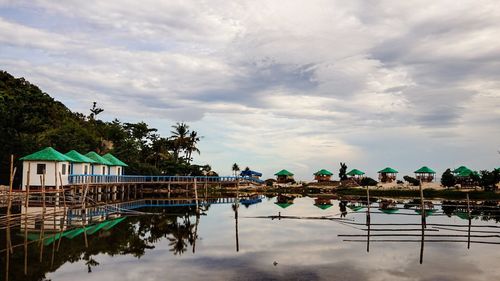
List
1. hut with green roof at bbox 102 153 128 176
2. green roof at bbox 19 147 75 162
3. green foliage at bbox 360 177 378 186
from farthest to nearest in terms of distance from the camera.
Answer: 1. green foliage at bbox 360 177 378 186
2. hut with green roof at bbox 102 153 128 176
3. green roof at bbox 19 147 75 162

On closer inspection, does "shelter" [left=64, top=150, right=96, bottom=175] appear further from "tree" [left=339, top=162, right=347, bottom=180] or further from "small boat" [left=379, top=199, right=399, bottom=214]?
"tree" [left=339, top=162, right=347, bottom=180]

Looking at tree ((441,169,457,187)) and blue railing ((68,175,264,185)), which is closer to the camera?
blue railing ((68,175,264,185))

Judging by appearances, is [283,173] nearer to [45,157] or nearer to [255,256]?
[45,157]

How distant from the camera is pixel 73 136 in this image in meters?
57.0

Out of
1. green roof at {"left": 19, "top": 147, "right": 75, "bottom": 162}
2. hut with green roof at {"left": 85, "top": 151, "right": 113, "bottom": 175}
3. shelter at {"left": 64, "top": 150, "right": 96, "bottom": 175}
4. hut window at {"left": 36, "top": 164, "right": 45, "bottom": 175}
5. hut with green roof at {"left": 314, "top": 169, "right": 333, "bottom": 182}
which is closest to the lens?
green roof at {"left": 19, "top": 147, "right": 75, "bottom": 162}

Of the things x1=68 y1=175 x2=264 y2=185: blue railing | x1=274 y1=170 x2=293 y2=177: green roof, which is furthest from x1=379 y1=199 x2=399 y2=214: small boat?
x1=274 y1=170 x2=293 y2=177: green roof

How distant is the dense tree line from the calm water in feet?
90.9

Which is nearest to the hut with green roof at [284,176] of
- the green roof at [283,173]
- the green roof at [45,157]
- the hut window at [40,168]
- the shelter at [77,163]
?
the green roof at [283,173]

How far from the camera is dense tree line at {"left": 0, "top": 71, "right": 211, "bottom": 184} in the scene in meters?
48.5

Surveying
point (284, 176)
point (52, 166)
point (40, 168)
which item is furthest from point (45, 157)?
point (284, 176)

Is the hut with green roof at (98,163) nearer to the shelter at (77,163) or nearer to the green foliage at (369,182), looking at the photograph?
the shelter at (77,163)

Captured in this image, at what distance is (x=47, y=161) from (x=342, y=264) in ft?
110

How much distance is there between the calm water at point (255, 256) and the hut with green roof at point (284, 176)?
1893 inches

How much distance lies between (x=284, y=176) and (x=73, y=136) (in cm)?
3915
